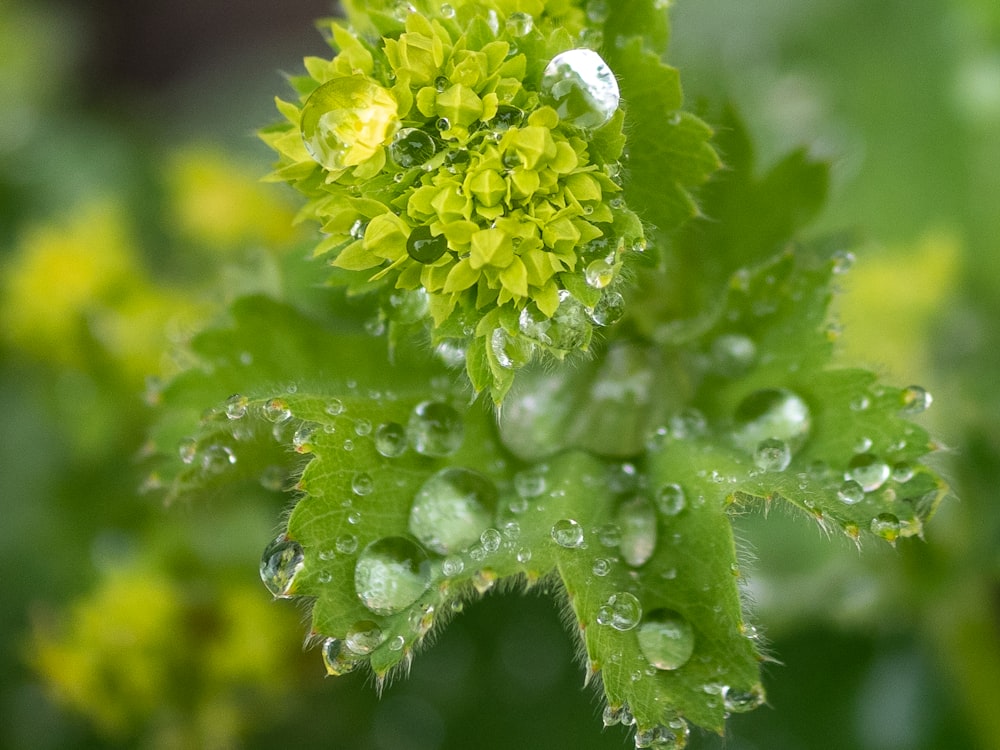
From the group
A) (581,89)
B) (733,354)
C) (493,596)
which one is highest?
(581,89)

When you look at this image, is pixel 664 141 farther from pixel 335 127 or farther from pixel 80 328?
pixel 80 328

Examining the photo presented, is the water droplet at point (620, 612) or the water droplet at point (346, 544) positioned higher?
the water droplet at point (346, 544)

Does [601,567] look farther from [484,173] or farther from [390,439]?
[484,173]

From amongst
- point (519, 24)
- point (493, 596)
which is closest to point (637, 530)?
point (519, 24)

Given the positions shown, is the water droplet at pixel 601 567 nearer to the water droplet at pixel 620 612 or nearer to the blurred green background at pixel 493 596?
the water droplet at pixel 620 612

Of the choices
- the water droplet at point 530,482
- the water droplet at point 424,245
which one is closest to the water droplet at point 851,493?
the water droplet at point 530,482
